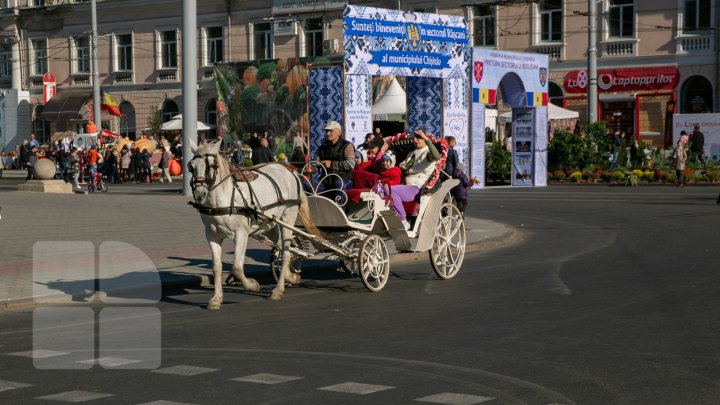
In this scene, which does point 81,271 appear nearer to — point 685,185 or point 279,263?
point 279,263

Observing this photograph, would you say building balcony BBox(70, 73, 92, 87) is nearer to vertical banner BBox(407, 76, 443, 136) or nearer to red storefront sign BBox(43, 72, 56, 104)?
red storefront sign BBox(43, 72, 56, 104)

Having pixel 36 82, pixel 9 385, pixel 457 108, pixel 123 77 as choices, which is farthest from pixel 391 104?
pixel 36 82

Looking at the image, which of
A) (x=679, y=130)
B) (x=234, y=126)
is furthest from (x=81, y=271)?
(x=679, y=130)

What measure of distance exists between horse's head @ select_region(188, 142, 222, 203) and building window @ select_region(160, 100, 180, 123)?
5310 centimetres

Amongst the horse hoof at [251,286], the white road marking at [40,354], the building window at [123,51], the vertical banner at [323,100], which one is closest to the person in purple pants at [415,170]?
the horse hoof at [251,286]

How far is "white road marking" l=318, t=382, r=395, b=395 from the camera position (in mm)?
7891

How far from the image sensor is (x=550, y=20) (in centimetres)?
5419

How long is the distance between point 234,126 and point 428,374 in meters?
37.7

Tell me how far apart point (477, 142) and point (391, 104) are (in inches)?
196

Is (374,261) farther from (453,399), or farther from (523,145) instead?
(523,145)

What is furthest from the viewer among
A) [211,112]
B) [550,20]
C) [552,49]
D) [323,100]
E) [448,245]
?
[211,112]

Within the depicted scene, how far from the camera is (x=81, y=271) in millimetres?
15109

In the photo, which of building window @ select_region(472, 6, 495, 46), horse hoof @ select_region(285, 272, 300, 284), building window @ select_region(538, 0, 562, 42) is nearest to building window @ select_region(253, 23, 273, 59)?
building window @ select_region(472, 6, 495, 46)

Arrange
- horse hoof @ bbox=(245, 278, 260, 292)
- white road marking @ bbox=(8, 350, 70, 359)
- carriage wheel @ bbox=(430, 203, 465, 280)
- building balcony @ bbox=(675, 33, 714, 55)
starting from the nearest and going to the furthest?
white road marking @ bbox=(8, 350, 70, 359)
horse hoof @ bbox=(245, 278, 260, 292)
carriage wheel @ bbox=(430, 203, 465, 280)
building balcony @ bbox=(675, 33, 714, 55)
